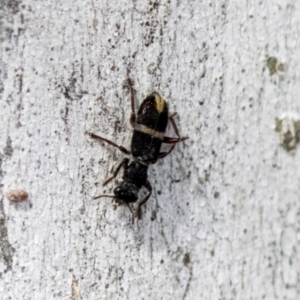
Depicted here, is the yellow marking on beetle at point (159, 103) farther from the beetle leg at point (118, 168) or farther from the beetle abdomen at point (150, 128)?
the beetle leg at point (118, 168)

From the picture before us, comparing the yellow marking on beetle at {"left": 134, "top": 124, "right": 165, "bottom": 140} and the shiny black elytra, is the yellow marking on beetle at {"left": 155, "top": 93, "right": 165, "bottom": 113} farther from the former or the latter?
the yellow marking on beetle at {"left": 134, "top": 124, "right": 165, "bottom": 140}

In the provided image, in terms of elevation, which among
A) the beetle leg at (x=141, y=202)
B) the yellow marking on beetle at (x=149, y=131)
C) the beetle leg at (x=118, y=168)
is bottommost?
the beetle leg at (x=141, y=202)

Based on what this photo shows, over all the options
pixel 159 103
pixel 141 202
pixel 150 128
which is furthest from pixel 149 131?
pixel 141 202

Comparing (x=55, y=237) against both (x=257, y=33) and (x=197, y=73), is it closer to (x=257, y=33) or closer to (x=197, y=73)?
(x=197, y=73)

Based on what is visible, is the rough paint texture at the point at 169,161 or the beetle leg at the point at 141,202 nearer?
the rough paint texture at the point at 169,161

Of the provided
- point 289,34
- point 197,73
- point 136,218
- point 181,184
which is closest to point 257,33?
point 289,34

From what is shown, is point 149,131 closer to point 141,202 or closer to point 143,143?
point 143,143

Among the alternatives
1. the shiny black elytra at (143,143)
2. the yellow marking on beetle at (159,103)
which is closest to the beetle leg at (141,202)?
the shiny black elytra at (143,143)

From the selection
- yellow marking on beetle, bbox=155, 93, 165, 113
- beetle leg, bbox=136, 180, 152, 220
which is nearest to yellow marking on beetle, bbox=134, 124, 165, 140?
yellow marking on beetle, bbox=155, 93, 165, 113
